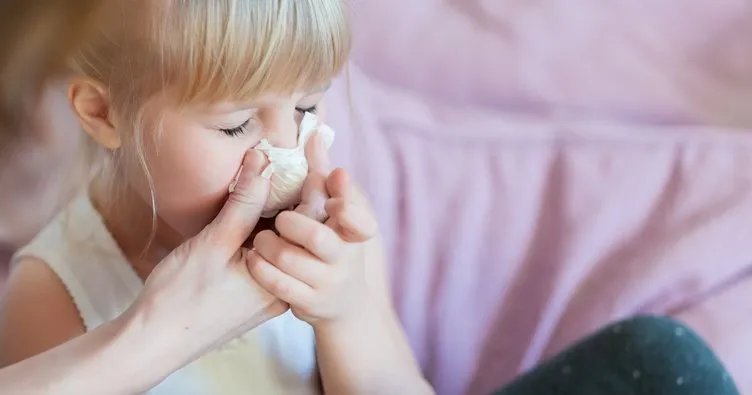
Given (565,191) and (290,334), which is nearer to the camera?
(290,334)

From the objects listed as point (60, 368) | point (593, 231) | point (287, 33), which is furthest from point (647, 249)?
point (60, 368)

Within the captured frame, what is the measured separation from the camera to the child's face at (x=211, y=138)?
0.65 meters

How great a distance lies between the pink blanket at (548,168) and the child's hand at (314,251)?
0.25 meters

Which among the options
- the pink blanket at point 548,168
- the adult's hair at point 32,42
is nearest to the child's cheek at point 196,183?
the adult's hair at point 32,42

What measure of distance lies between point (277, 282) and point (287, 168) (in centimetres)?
8

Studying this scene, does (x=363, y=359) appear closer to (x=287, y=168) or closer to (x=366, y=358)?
(x=366, y=358)

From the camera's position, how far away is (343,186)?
2.14 feet

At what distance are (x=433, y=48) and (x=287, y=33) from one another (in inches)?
16.0

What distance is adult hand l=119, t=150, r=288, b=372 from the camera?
2.17 feet

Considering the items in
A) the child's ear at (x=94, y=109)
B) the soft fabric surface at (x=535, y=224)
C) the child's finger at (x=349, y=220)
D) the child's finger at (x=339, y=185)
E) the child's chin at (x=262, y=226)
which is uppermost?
the child's ear at (x=94, y=109)

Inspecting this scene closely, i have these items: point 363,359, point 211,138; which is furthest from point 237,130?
point 363,359

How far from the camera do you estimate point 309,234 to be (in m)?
0.64

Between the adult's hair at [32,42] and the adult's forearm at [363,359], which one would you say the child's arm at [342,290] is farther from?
the adult's hair at [32,42]

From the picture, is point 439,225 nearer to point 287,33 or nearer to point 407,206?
point 407,206
